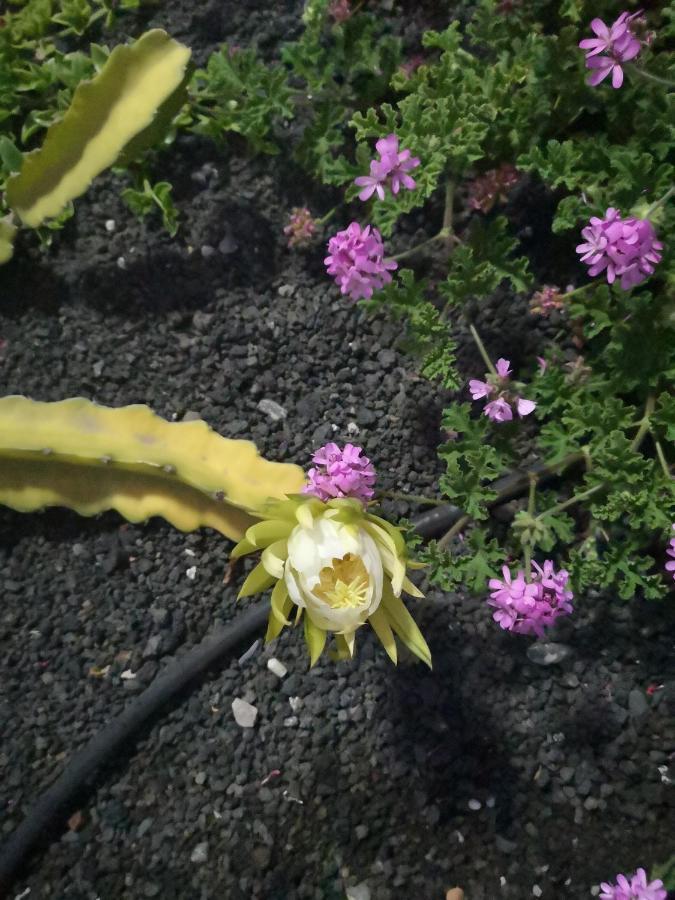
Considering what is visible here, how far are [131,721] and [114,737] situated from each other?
0.14 feet

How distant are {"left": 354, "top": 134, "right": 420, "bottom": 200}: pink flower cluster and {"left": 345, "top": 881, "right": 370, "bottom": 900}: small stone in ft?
3.92

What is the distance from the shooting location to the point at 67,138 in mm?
1521

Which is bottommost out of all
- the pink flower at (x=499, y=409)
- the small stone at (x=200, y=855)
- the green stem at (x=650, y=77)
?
the small stone at (x=200, y=855)

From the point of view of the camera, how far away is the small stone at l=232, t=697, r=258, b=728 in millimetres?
1552

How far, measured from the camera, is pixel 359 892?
1469 mm

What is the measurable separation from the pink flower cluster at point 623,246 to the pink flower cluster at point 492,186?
0.33 metres

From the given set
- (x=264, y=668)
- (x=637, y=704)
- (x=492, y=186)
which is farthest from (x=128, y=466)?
(x=637, y=704)

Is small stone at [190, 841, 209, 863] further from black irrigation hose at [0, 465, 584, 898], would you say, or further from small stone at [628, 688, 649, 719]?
small stone at [628, 688, 649, 719]

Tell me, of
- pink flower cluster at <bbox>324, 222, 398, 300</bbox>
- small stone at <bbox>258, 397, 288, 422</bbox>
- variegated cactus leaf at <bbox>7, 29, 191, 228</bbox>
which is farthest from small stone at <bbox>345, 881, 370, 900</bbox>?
variegated cactus leaf at <bbox>7, 29, 191, 228</bbox>

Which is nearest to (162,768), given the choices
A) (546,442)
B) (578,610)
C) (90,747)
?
(90,747)

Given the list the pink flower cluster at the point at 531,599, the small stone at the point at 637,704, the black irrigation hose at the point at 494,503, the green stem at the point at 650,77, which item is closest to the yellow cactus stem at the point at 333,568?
the pink flower cluster at the point at 531,599

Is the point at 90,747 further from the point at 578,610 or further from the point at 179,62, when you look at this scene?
the point at 179,62

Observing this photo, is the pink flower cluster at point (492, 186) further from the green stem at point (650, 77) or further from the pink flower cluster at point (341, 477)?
the pink flower cluster at point (341, 477)

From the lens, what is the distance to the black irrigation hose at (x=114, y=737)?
1511 mm
